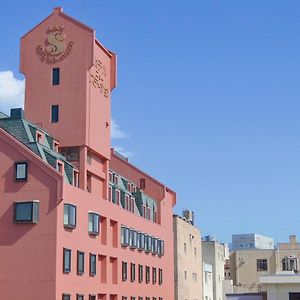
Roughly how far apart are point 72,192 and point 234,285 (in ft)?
259

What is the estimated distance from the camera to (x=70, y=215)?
58.2 metres

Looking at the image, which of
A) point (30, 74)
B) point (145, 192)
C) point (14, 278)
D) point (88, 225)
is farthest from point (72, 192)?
point (145, 192)

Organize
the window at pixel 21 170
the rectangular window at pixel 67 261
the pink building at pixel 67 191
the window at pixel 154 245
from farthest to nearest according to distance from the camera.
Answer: the window at pixel 154 245, the window at pixel 21 170, the rectangular window at pixel 67 261, the pink building at pixel 67 191

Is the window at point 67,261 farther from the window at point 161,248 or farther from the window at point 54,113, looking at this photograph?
the window at point 161,248

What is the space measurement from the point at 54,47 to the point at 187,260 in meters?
46.2

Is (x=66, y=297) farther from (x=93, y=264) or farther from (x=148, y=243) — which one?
(x=148, y=243)

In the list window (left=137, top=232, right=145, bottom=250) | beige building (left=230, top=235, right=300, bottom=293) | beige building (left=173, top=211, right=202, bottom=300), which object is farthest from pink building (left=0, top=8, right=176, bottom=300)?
beige building (left=230, top=235, right=300, bottom=293)

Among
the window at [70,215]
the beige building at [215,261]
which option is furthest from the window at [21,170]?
the beige building at [215,261]

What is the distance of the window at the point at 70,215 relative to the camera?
57688 millimetres

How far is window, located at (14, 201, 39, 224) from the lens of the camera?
184 feet

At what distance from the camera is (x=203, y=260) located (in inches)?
4651

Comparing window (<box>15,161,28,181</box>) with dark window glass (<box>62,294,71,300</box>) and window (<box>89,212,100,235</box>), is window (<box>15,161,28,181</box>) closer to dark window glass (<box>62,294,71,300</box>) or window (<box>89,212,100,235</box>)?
window (<box>89,212,100,235</box>)

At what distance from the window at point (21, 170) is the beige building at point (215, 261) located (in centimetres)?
6613

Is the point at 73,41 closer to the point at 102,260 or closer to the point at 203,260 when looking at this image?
the point at 102,260
